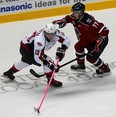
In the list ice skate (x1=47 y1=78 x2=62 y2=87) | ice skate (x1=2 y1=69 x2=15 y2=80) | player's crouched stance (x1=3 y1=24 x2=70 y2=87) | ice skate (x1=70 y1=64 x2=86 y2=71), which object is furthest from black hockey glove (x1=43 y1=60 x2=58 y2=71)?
ice skate (x1=70 y1=64 x2=86 y2=71)

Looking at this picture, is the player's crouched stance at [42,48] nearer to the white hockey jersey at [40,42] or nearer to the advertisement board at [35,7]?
the white hockey jersey at [40,42]

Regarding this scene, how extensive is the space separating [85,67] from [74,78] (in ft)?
1.02

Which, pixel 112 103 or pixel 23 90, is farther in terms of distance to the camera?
pixel 23 90

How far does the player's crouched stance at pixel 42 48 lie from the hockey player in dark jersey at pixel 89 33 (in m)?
0.31

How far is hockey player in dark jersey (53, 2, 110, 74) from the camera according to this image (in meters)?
4.57

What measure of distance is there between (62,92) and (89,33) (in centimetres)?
69

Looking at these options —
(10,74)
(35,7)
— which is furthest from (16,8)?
(10,74)

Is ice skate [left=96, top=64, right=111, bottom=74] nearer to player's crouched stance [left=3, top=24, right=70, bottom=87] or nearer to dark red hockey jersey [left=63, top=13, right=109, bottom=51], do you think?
dark red hockey jersey [left=63, top=13, right=109, bottom=51]

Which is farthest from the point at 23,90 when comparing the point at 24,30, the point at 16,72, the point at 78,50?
Result: the point at 24,30

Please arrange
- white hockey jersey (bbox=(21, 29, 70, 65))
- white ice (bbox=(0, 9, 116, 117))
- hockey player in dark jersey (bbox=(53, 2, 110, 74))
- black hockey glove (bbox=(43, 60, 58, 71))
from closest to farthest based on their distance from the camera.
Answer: white ice (bbox=(0, 9, 116, 117)) → white hockey jersey (bbox=(21, 29, 70, 65)) → black hockey glove (bbox=(43, 60, 58, 71)) → hockey player in dark jersey (bbox=(53, 2, 110, 74))

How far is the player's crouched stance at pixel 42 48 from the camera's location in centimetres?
412

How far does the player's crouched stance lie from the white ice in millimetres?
142

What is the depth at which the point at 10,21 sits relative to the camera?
634 centimetres

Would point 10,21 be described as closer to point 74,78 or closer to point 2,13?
point 2,13
